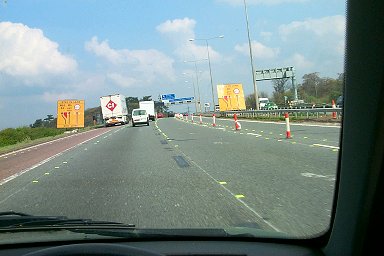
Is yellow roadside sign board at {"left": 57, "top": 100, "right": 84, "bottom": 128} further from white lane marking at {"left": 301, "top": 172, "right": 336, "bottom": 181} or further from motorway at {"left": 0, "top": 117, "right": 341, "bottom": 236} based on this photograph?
white lane marking at {"left": 301, "top": 172, "right": 336, "bottom": 181}

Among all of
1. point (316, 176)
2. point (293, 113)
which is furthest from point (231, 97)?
point (316, 176)

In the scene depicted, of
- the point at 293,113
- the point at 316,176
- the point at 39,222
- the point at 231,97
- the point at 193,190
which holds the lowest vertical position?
the point at 231,97

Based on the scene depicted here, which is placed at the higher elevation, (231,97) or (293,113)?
(293,113)

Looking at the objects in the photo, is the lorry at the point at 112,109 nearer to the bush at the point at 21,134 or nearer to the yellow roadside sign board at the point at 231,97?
the bush at the point at 21,134

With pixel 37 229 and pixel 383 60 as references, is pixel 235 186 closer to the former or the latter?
pixel 37 229

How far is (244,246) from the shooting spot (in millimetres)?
3830

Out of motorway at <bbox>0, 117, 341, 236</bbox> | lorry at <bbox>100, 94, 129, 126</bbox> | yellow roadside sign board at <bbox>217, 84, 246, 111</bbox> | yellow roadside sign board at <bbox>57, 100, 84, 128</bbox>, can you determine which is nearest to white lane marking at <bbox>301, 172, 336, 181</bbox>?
motorway at <bbox>0, 117, 341, 236</bbox>

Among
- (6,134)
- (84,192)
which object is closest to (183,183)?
(84,192)

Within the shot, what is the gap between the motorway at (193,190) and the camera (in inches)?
276

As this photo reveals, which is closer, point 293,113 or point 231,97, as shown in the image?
point 293,113

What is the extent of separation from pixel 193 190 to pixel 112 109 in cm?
6180

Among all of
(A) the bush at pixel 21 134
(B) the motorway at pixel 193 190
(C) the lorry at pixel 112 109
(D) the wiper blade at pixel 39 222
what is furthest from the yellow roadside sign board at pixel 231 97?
(D) the wiper blade at pixel 39 222

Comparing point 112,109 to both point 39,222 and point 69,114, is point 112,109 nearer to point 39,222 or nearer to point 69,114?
point 69,114

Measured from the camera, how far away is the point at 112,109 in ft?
233
